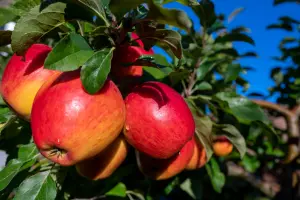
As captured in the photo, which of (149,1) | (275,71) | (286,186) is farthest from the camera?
(275,71)

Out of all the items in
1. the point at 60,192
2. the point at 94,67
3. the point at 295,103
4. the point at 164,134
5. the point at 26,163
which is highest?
the point at 94,67

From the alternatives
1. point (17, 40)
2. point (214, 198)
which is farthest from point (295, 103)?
point (17, 40)

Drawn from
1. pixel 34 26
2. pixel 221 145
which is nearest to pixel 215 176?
pixel 221 145

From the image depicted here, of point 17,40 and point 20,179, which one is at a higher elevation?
point 17,40

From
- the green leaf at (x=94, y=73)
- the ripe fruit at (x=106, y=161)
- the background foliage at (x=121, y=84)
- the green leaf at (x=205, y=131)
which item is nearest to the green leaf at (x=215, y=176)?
the background foliage at (x=121, y=84)

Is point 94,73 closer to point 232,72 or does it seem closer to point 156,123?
point 156,123

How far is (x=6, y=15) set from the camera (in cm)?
86

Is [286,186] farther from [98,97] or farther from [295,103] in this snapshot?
[98,97]

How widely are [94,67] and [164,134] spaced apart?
0.19m

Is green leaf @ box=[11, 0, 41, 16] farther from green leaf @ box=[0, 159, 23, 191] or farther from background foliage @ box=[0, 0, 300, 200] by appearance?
green leaf @ box=[0, 159, 23, 191]

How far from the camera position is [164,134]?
0.72 metres

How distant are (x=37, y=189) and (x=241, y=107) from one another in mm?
595

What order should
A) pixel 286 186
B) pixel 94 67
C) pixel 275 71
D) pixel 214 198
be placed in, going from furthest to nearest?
pixel 275 71, pixel 214 198, pixel 286 186, pixel 94 67

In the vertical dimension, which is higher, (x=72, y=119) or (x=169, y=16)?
(x=169, y=16)
